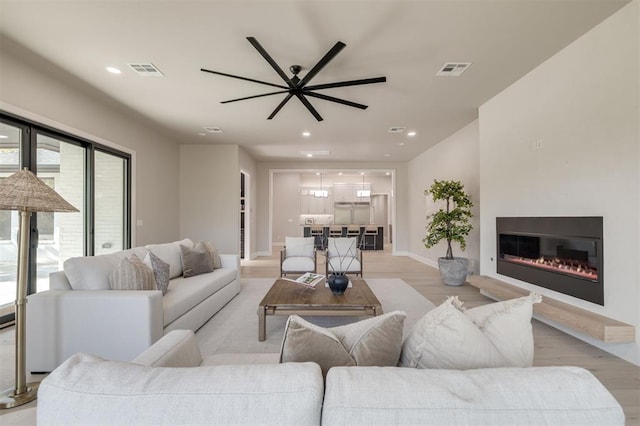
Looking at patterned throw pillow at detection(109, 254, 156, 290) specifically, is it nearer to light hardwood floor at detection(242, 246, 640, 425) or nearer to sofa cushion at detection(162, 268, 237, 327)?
sofa cushion at detection(162, 268, 237, 327)

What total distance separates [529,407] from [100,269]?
295 centimetres

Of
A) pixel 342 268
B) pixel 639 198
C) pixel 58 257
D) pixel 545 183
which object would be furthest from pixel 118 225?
pixel 639 198

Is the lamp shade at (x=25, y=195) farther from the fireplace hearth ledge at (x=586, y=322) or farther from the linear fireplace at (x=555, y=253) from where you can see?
the linear fireplace at (x=555, y=253)

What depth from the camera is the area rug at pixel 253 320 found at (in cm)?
265

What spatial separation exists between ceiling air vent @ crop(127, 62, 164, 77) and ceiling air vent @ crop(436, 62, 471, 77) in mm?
3320

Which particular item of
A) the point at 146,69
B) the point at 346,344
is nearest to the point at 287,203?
the point at 146,69

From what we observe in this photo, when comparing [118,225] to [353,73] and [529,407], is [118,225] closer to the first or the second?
[353,73]

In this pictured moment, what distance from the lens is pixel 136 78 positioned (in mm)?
3537

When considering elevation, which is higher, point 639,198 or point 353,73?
point 353,73

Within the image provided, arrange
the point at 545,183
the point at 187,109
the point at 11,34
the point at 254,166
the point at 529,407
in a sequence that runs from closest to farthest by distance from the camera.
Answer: the point at 529,407 < the point at 11,34 < the point at 545,183 < the point at 187,109 < the point at 254,166

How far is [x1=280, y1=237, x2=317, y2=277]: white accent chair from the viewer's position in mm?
4828

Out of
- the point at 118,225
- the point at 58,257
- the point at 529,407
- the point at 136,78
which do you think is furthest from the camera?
the point at 118,225

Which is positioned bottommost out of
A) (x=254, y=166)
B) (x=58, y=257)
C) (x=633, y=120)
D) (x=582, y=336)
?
(x=582, y=336)

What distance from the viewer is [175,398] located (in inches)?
26.4
